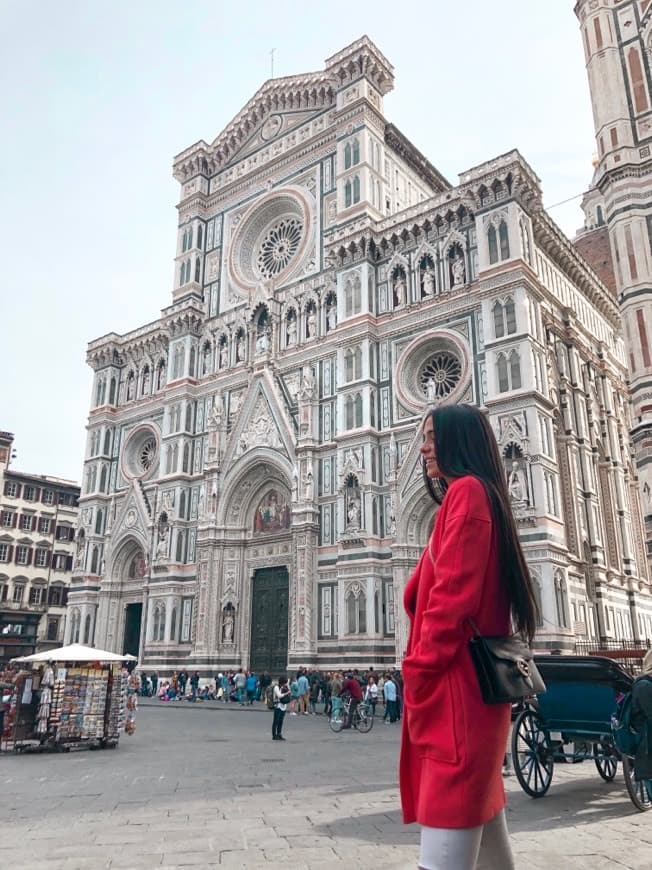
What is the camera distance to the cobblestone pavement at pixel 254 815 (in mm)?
5367

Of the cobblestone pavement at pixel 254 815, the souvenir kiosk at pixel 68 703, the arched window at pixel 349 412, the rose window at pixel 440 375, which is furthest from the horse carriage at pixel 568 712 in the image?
the arched window at pixel 349 412

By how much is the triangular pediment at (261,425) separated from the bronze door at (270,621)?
539cm

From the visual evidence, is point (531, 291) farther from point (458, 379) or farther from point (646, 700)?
point (646, 700)

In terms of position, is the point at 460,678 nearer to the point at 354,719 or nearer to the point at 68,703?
the point at 68,703

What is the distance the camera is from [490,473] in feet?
9.16

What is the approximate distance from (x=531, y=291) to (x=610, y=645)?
12777mm

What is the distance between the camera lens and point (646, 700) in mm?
4535

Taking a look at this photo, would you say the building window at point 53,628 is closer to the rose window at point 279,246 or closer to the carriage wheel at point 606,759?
the rose window at point 279,246

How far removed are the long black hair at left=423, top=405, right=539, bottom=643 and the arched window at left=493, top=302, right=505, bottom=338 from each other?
74.0 ft

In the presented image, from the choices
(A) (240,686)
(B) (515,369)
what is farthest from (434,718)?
(A) (240,686)

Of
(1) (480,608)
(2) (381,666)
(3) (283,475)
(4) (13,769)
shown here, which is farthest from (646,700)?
(3) (283,475)

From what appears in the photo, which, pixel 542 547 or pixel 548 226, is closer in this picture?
pixel 542 547

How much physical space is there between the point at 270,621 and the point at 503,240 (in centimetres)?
1798

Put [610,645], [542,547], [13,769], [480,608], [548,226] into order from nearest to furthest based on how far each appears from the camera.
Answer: [480,608] < [13,769] < [542,547] < [610,645] < [548,226]
